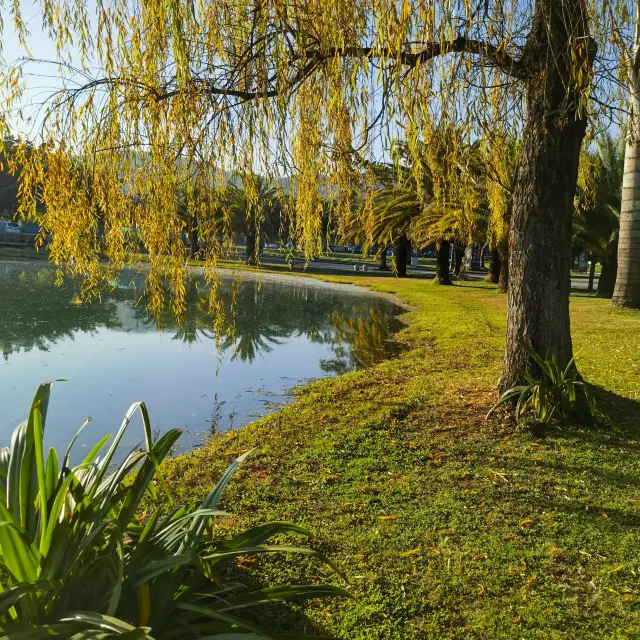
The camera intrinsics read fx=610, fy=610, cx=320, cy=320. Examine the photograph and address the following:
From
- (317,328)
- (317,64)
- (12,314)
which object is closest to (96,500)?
(317,64)

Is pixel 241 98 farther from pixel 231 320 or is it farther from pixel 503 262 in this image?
pixel 503 262

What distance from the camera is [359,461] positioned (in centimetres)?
445

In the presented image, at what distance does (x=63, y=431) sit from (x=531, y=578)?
444 centimetres

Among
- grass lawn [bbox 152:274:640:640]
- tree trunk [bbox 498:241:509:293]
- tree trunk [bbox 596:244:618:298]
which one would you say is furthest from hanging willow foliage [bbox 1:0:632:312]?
tree trunk [bbox 596:244:618:298]

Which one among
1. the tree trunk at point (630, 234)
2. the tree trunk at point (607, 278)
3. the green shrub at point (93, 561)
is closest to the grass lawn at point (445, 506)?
the green shrub at point (93, 561)

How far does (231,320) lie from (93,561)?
12007mm

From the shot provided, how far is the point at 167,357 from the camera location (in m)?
9.34

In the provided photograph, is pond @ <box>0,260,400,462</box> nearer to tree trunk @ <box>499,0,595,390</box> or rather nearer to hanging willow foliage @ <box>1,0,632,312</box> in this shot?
hanging willow foliage @ <box>1,0,632,312</box>

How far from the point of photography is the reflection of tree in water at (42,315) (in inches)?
405

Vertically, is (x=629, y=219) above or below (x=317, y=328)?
above

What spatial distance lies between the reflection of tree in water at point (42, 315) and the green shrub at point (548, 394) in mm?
5110

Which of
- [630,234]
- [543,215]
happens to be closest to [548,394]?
[543,215]

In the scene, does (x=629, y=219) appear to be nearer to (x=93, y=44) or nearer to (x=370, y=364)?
(x=370, y=364)

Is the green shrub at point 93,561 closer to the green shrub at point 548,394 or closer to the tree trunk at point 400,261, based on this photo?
the green shrub at point 548,394
